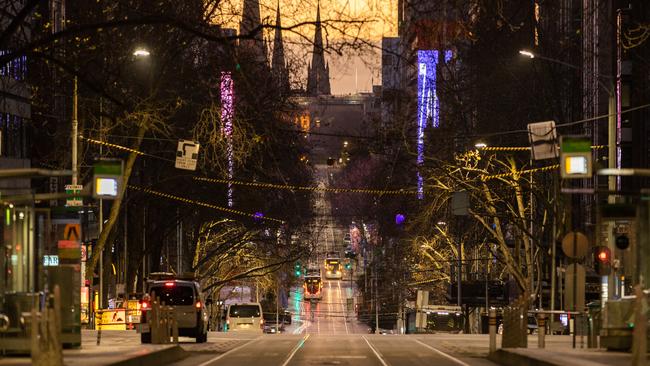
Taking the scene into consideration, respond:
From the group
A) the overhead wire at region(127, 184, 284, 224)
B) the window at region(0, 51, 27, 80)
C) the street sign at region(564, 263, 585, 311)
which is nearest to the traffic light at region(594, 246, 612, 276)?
the street sign at region(564, 263, 585, 311)

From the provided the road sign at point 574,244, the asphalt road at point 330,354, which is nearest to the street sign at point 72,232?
the asphalt road at point 330,354

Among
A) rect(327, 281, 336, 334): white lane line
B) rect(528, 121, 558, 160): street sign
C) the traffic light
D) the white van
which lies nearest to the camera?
the traffic light

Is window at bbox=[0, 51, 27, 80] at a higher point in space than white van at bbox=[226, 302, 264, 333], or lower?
higher

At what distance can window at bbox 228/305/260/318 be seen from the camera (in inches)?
2906

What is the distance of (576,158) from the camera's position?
22250 mm

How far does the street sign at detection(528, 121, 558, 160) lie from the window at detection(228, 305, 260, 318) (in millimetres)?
32157

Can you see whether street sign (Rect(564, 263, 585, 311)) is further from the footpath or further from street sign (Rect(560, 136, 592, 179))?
street sign (Rect(560, 136, 592, 179))

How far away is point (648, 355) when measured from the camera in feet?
74.2

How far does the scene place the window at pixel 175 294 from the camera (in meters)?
39.7

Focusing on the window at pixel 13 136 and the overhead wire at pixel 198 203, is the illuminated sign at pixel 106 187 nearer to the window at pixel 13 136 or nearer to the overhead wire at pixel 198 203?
the window at pixel 13 136

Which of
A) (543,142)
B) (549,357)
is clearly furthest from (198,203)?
(549,357)

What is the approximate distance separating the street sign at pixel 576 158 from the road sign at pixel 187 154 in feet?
66.0

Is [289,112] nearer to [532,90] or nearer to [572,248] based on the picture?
[532,90]

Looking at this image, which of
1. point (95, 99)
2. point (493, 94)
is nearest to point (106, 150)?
point (95, 99)
